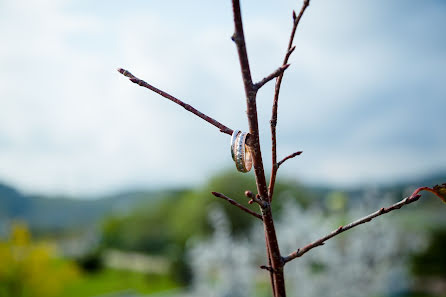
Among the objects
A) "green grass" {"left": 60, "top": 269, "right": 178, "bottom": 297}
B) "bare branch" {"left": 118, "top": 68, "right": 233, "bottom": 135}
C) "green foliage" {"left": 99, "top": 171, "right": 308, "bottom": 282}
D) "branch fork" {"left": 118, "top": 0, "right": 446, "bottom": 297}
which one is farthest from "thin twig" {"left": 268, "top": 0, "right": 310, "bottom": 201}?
"green grass" {"left": 60, "top": 269, "right": 178, "bottom": 297}

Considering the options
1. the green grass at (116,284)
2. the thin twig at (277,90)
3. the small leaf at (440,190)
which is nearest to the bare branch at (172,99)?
the thin twig at (277,90)

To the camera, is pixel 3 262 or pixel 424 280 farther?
pixel 424 280

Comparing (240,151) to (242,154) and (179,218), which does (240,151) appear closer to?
(242,154)

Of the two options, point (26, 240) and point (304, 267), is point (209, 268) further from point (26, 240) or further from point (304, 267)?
point (26, 240)

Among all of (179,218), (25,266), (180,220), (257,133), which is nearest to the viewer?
(257,133)

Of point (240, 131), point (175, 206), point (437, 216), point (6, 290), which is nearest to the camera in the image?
point (240, 131)

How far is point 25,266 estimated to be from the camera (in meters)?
5.84

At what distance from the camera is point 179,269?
336 inches

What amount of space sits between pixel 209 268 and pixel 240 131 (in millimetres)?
4332

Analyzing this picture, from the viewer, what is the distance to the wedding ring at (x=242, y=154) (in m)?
0.45

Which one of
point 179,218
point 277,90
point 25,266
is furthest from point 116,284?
point 277,90

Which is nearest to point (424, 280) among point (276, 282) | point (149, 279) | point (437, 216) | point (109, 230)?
point (437, 216)

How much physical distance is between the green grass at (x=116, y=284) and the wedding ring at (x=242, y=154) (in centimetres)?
926

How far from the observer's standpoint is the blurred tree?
5.65 metres
